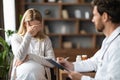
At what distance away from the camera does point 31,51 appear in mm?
2463

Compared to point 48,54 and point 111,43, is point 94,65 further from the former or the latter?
point 48,54

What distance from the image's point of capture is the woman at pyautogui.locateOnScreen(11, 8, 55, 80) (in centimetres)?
219

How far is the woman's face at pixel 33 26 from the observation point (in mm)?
2311

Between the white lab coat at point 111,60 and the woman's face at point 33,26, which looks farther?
the woman's face at point 33,26

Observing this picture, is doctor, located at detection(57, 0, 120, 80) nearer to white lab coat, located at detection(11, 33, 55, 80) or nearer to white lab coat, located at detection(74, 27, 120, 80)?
white lab coat, located at detection(74, 27, 120, 80)

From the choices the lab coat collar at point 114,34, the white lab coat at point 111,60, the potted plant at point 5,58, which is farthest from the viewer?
the potted plant at point 5,58

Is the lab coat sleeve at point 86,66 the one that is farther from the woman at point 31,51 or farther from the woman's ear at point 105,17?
the woman's ear at point 105,17

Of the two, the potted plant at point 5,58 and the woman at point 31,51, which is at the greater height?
the woman at point 31,51

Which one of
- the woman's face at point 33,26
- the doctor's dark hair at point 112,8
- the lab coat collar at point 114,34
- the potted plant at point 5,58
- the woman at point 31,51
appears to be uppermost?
the doctor's dark hair at point 112,8

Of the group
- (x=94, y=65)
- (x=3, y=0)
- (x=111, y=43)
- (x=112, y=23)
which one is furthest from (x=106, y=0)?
(x=3, y=0)

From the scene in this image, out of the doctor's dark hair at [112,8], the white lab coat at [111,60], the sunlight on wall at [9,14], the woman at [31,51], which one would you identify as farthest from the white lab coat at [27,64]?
the sunlight on wall at [9,14]

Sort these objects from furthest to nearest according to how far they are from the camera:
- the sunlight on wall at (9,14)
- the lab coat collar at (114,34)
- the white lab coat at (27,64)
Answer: the sunlight on wall at (9,14), the white lab coat at (27,64), the lab coat collar at (114,34)

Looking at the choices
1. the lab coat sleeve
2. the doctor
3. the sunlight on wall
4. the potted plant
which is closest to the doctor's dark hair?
the doctor

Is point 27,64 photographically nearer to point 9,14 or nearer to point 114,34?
point 114,34
